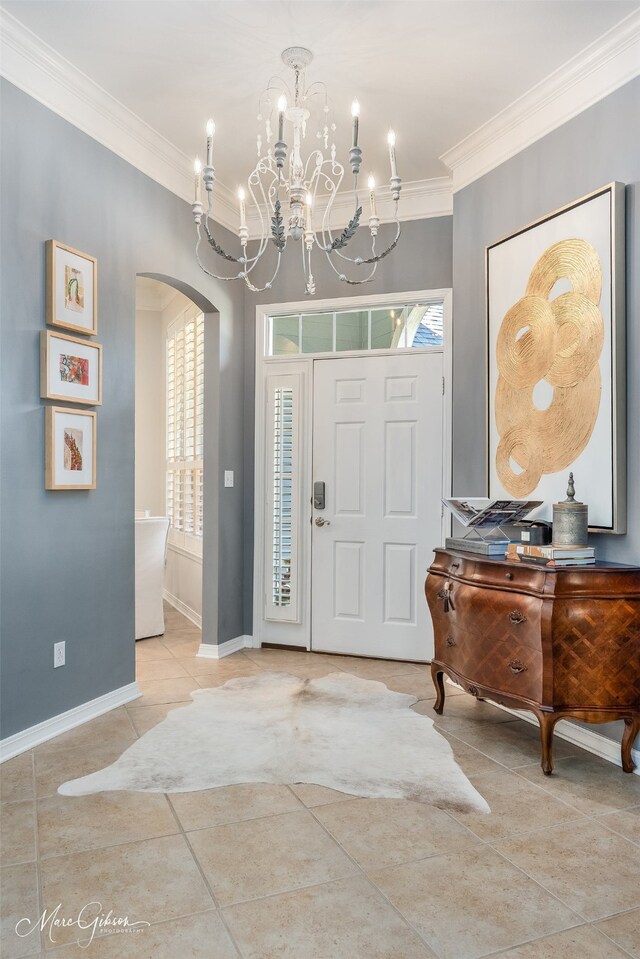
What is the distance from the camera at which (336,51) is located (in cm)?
293

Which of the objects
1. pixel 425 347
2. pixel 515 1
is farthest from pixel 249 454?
pixel 515 1

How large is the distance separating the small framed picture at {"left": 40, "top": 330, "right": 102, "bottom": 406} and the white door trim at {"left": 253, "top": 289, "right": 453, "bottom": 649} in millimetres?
1560

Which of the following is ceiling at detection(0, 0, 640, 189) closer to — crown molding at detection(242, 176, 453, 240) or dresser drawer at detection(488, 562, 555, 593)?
crown molding at detection(242, 176, 453, 240)

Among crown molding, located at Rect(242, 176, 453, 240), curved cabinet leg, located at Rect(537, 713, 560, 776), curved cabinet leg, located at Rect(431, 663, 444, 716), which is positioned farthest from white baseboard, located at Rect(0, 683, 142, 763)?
crown molding, located at Rect(242, 176, 453, 240)

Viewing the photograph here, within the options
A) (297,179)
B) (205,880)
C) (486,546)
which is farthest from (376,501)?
(205,880)

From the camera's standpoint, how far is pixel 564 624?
261 cm

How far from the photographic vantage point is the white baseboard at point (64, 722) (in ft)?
9.17

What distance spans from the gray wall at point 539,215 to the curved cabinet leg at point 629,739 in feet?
2.06

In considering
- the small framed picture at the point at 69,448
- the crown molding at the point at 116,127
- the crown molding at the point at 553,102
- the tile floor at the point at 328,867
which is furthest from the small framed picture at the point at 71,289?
the crown molding at the point at 553,102

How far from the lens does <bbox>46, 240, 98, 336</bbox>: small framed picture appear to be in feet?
9.80

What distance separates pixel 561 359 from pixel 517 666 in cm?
141

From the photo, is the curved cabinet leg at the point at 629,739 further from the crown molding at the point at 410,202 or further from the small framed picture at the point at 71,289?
the crown molding at the point at 410,202

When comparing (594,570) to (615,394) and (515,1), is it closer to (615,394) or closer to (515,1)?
(615,394)

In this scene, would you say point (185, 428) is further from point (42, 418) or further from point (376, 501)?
point (42, 418)
